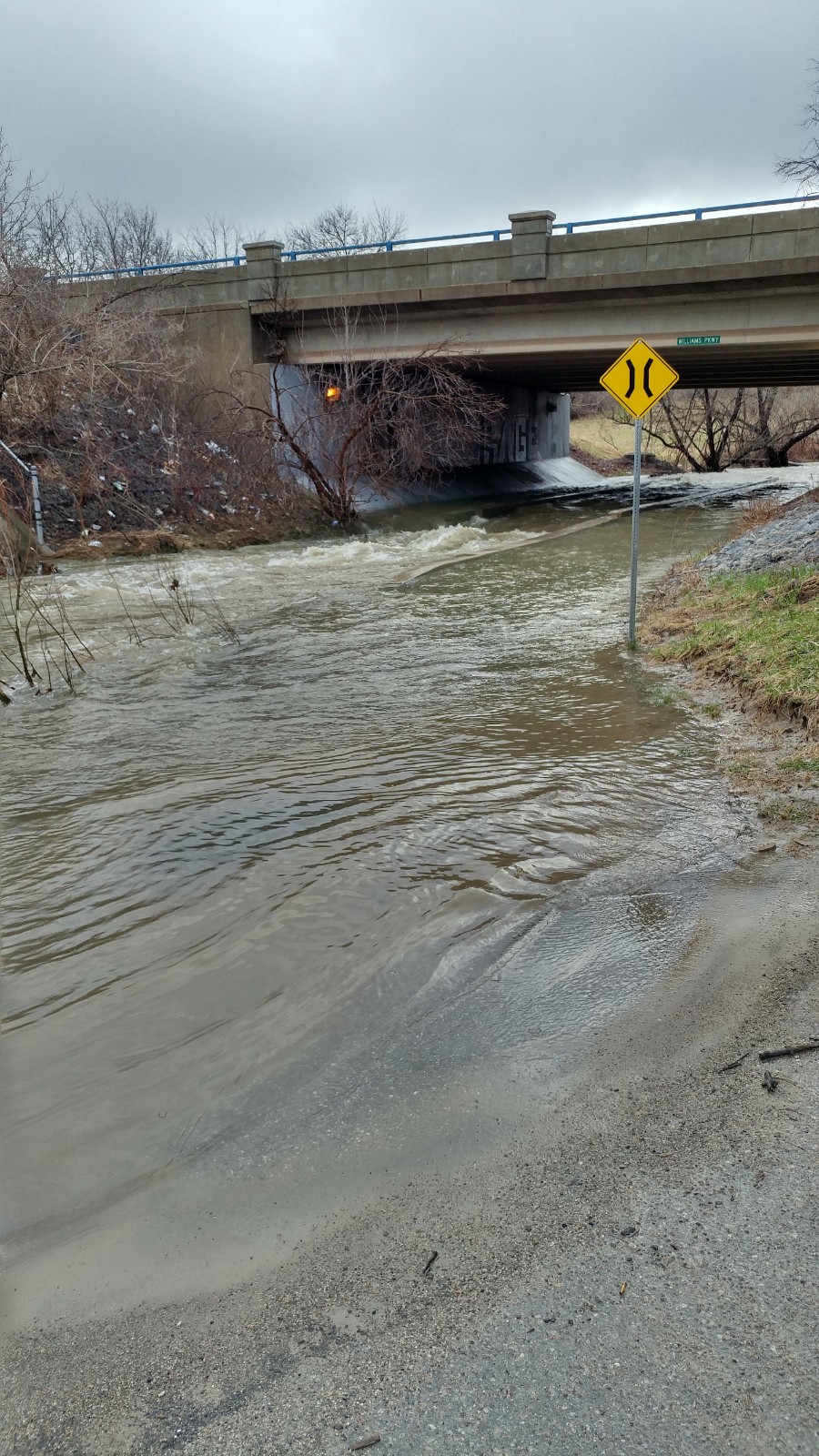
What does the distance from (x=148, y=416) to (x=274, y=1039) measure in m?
24.2

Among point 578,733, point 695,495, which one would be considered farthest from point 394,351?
point 578,733

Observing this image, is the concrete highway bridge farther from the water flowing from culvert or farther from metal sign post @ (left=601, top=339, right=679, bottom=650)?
the water flowing from culvert

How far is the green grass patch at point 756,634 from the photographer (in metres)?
8.03

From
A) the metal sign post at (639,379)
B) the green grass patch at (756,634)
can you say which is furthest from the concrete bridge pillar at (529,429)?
the metal sign post at (639,379)

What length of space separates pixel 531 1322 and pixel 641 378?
9283 millimetres

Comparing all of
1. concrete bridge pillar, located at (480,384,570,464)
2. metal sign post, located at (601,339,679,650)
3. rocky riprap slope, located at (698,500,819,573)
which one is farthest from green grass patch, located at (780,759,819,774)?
concrete bridge pillar, located at (480,384,570,464)

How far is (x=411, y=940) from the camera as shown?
4.72 meters

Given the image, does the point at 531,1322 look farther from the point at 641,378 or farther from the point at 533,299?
the point at 533,299

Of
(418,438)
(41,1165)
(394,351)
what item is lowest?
(41,1165)

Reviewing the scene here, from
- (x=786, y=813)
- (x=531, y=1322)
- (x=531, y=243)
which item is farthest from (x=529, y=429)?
(x=531, y=1322)

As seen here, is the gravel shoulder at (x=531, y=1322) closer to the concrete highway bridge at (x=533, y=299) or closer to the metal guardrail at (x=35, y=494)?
the metal guardrail at (x=35, y=494)

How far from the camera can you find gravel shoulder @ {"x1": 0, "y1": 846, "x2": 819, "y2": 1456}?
2273 millimetres

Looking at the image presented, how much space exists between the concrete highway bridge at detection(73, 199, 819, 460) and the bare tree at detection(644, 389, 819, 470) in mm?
17583

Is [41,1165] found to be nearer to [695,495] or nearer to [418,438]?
[418,438]
